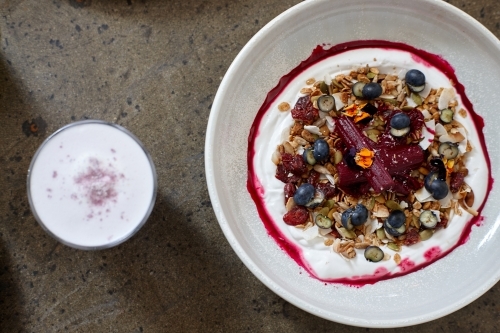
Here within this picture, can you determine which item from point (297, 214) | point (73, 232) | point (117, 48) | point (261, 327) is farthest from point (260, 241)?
point (117, 48)

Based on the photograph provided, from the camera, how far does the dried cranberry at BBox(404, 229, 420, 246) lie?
3.83 feet

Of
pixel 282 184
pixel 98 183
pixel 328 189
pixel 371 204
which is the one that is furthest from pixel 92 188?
pixel 371 204

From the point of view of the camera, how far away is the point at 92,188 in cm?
109

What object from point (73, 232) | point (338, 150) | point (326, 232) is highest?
point (338, 150)

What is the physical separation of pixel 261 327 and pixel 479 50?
33.7 inches

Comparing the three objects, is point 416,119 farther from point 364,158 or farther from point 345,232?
point 345,232

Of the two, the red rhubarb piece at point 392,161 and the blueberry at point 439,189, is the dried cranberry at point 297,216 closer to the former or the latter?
the red rhubarb piece at point 392,161

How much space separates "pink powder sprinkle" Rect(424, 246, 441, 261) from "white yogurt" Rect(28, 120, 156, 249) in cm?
65

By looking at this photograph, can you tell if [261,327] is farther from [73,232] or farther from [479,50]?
[479,50]

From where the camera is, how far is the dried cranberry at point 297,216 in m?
1.16

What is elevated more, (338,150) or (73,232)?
(338,150)

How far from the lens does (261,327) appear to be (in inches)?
50.4

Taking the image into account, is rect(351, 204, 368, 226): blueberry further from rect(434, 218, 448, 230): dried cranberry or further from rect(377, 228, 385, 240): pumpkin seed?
rect(434, 218, 448, 230): dried cranberry

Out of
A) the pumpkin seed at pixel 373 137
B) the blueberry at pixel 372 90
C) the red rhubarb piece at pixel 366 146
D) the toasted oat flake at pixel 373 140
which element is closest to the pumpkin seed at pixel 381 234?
the toasted oat flake at pixel 373 140
